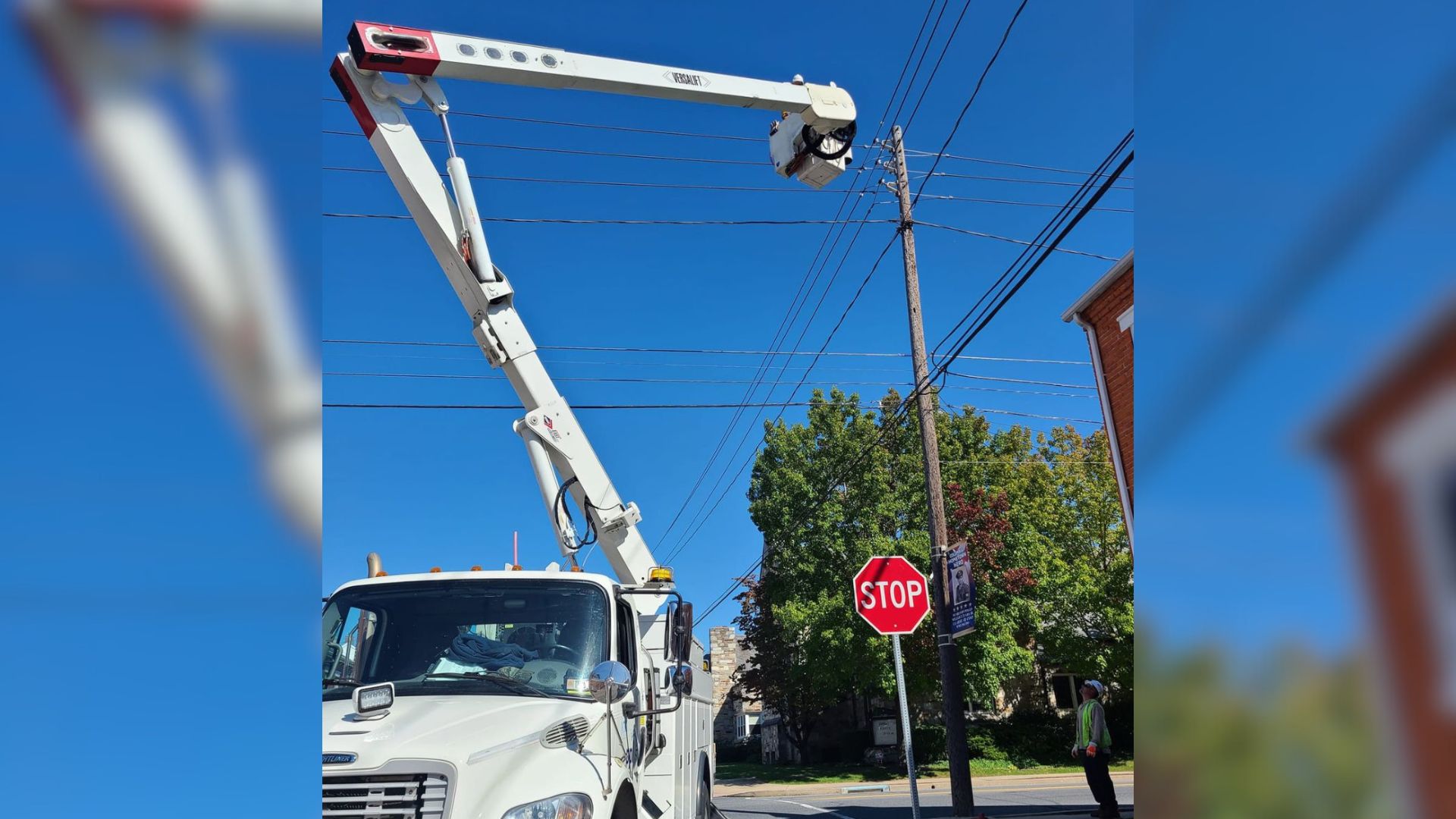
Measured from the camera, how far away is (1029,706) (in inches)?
1411

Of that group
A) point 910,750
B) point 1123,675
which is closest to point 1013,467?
point 1123,675

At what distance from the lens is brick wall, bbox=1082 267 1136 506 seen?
1212cm

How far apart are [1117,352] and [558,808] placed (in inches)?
401

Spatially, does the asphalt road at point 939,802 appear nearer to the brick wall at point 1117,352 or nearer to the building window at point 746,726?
the brick wall at point 1117,352

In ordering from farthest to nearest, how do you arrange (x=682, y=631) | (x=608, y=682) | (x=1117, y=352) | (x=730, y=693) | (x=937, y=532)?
(x=730, y=693), (x=937, y=532), (x=1117, y=352), (x=682, y=631), (x=608, y=682)

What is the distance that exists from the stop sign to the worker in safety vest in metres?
2.30

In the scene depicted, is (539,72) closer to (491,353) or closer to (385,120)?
(385,120)

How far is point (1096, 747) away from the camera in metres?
11.1

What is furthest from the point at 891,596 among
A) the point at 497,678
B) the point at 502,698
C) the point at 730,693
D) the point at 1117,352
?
the point at 730,693

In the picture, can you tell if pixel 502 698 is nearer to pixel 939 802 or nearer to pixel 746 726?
pixel 939 802

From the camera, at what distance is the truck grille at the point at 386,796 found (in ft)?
12.9
